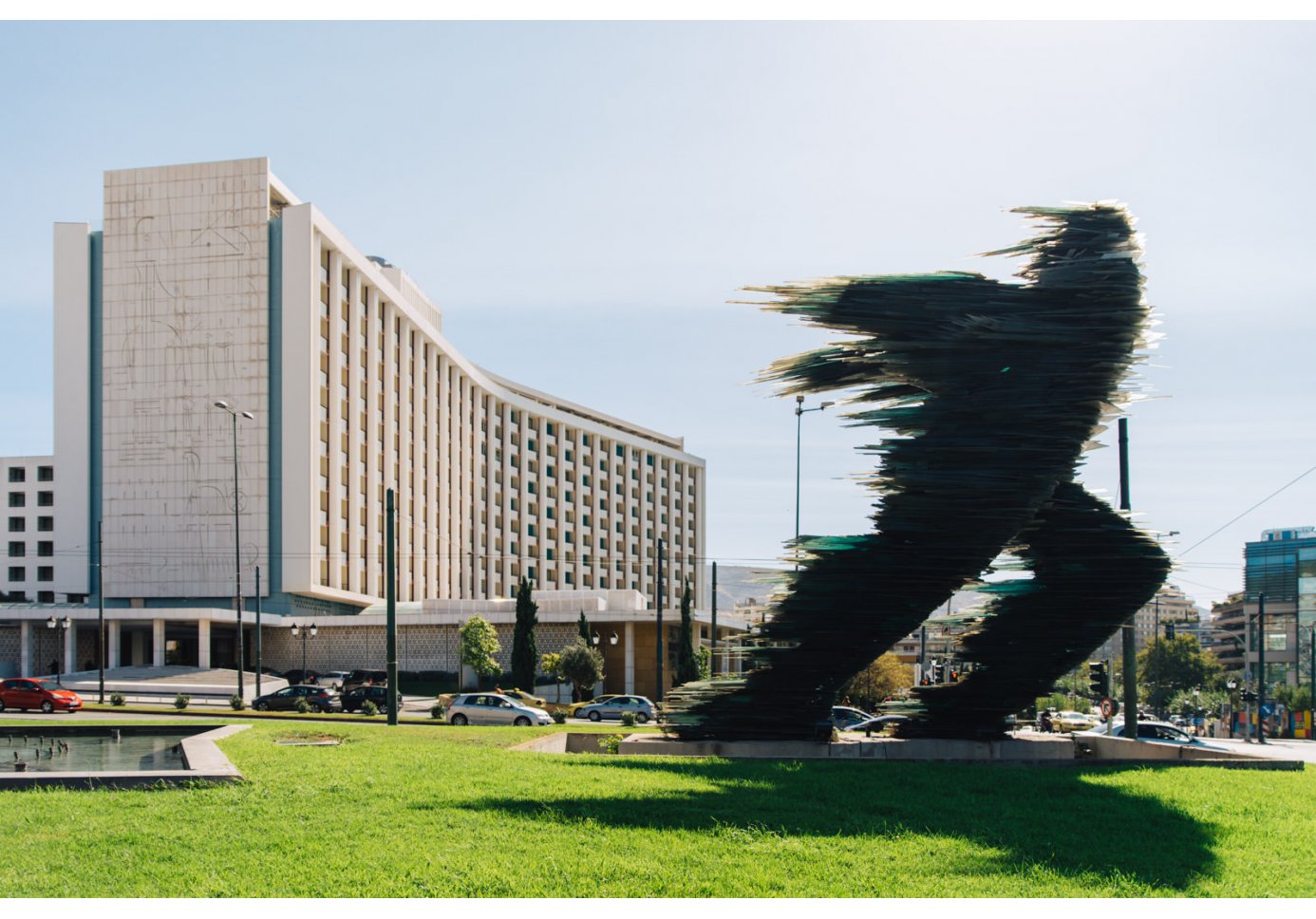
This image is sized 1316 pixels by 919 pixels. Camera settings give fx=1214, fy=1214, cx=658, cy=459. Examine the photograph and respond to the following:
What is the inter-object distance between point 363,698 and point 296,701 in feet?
9.14

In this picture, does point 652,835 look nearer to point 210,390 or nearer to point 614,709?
point 614,709

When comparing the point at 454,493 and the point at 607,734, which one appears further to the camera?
the point at 454,493

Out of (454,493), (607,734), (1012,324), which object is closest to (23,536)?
(454,493)

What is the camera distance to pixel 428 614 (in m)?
67.5

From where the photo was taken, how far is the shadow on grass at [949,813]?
34.5 feet

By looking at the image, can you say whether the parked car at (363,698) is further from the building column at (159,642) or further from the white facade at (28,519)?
A: the white facade at (28,519)

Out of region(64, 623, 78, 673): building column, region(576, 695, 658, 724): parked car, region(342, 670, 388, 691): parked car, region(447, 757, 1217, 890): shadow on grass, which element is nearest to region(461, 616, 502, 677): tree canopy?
region(342, 670, 388, 691): parked car

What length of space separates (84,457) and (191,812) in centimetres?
6491

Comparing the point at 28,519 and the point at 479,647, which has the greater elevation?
the point at 28,519

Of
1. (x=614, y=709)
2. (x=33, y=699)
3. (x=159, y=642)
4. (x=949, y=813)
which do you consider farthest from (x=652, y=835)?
(x=159, y=642)

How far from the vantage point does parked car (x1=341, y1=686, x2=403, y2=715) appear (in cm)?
4344

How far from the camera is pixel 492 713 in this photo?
123 feet

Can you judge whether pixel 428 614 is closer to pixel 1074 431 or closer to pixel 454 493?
pixel 454 493

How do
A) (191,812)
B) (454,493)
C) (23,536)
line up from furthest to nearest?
(23,536) < (454,493) < (191,812)
